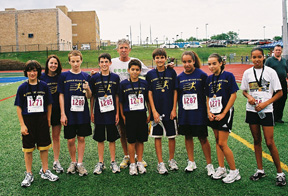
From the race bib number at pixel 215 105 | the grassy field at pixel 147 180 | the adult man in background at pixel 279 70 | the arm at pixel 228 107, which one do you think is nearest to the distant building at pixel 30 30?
the adult man in background at pixel 279 70

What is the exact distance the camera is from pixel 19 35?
47.8 metres

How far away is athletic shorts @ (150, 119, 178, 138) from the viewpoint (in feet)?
12.8

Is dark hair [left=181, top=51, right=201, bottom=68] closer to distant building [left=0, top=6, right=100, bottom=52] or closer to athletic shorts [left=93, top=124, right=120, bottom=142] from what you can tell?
athletic shorts [left=93, top=124, right=120, bottom=142]

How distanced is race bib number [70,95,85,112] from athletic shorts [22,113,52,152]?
421 mm

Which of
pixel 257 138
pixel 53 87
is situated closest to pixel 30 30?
pixel 53 87

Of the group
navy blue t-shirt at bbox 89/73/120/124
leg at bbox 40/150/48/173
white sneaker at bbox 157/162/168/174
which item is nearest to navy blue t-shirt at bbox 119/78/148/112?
navy blue t-shirt at bbox 89/73/120/124

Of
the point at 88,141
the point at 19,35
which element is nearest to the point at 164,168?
the point at 88,141

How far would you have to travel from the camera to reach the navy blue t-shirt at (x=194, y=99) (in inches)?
145

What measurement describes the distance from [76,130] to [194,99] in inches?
75.9

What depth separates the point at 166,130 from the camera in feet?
12.8

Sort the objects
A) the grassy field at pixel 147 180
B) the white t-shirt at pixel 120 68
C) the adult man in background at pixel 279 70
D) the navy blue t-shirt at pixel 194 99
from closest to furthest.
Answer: the grassy field at pixel 147 180 < the navy blue t-shirt at pixel 194 99 < the white t-shirt at pixel 120 68 < the adult man in background at pixel 279 70

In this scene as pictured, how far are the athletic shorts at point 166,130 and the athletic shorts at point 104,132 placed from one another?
0.63m

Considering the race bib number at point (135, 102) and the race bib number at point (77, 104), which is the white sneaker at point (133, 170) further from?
the race bib number at point (77, 104)

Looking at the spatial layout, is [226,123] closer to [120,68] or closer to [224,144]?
[224,144]
